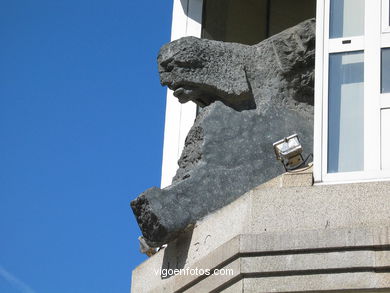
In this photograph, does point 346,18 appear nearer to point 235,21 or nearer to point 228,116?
point 228,116

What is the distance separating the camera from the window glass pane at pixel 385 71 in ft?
40.9

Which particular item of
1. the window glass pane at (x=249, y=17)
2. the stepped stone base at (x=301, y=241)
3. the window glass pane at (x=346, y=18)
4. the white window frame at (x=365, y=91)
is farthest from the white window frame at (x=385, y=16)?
the window glass pane at (x=249, y=17)

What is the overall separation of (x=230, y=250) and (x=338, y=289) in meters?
1.11

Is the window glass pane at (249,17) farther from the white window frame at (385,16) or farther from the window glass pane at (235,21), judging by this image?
the white window frame at (385,16)

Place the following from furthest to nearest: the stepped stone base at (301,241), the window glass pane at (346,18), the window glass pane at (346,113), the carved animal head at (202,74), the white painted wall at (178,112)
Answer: the white painted wall at (178,112)
the carved animal head at (202,74)
the window glass pane at (346,18)
the window glass pane at (346,113)
the stepped stone base at (301,241)

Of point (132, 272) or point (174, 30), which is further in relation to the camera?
point (174, 30)

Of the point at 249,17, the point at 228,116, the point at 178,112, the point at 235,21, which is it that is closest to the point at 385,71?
the point at 228,116

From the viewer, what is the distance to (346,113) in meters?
12.5

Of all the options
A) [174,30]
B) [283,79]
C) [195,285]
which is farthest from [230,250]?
[174,30]

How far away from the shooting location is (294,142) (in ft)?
42.4

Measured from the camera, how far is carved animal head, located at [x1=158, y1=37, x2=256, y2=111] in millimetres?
14352

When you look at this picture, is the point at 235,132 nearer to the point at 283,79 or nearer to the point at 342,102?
the point at 283,79

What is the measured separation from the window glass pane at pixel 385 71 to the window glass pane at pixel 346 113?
0.62ft

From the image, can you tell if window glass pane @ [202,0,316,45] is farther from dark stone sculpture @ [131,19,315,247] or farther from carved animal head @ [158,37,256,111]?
carved animal head @ [158,37,256,111]
